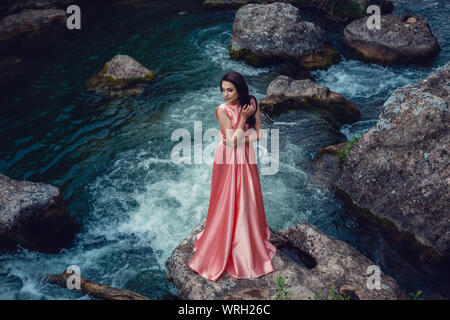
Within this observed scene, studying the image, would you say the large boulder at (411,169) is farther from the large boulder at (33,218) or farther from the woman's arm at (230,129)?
the large boulder at (33,218)

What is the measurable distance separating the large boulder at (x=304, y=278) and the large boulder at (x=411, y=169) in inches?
50.9

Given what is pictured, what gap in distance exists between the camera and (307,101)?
8781 millimetres

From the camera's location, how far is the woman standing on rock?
4.11 meters

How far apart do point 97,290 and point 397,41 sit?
426 inches

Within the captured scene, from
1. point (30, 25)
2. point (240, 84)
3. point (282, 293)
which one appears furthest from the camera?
point (30, 25)

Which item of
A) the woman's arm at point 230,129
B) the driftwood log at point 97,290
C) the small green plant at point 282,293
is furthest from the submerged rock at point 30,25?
the small green plant at point 282,293

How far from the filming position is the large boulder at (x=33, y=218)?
546 cm

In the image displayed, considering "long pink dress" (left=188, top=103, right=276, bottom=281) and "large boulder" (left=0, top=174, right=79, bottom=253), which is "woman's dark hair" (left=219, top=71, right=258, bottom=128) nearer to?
"long pink dress" (left=188, top=103, right=276, bottom=281)

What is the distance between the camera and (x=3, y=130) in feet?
29.1

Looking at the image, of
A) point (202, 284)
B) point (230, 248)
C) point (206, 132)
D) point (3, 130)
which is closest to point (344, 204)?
point (230, 248)

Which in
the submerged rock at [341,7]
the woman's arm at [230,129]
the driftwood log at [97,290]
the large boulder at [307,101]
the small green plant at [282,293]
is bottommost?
the driftwood log at [97,290]

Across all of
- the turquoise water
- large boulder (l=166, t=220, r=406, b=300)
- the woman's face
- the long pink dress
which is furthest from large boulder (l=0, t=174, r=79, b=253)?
the woman's face

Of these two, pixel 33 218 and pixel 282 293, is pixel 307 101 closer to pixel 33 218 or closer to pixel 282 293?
pixel 282 293

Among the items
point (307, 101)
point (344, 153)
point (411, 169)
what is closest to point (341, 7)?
point (307, 101)
